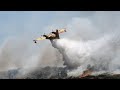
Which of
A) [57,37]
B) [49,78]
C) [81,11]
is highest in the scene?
[81,11]

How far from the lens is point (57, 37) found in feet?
9.46

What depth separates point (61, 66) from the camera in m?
2.80
